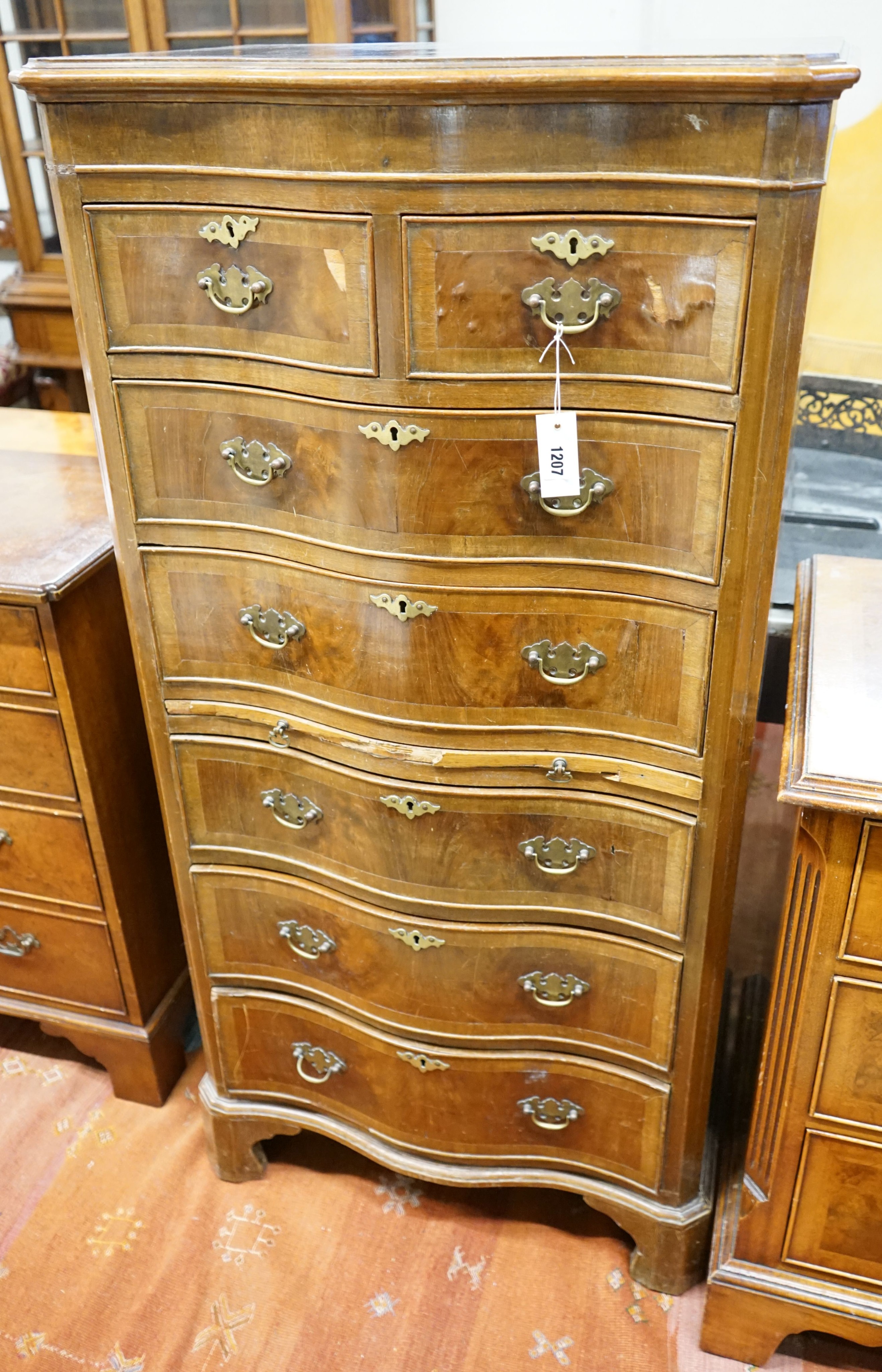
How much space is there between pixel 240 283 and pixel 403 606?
0.39 metres

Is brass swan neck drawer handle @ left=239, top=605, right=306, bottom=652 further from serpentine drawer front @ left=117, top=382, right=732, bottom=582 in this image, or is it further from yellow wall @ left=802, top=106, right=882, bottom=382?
yellow wall @ left=802, top=106, right=882, bottom=382

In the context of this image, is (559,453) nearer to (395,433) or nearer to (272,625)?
(395,433)

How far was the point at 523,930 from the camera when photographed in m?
1.51

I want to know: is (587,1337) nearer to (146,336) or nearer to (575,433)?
(575,433)

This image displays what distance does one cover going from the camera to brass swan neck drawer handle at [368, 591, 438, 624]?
1305 mm

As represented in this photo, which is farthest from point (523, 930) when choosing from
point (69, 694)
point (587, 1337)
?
point (69, 694)

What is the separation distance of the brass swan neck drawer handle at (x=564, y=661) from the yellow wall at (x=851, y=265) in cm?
109

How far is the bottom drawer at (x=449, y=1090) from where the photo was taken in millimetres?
1609

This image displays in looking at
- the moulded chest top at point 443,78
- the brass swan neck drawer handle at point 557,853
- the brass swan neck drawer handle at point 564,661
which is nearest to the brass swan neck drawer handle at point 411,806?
the brass swan neck drawer handle at point 557,853

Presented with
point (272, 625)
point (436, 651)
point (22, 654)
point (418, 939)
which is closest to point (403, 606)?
point (436, 651)

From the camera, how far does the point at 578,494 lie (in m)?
1.20

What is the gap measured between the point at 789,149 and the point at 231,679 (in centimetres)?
88

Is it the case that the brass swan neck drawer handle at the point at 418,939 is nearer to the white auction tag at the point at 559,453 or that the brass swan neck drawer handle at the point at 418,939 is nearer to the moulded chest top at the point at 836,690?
the moulded chest top at the point at 836,690

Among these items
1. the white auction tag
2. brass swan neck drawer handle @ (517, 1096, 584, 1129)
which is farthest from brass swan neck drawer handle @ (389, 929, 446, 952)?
the white auction tag
